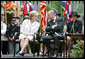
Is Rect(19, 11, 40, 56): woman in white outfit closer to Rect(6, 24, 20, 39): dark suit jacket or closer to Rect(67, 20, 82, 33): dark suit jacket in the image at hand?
Rect(6, 24, 20, 39): dark suit jacket

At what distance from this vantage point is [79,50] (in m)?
10.9

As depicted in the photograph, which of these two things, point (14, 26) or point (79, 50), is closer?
point (79, 50)

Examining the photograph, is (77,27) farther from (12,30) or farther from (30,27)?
(12,30)

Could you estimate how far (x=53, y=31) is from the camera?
11.4m

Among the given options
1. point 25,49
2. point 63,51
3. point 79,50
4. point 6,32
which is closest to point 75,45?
point 79,50

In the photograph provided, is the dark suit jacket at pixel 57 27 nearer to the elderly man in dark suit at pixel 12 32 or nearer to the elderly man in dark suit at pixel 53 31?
the elderly man in dark suit at pixel 53 31

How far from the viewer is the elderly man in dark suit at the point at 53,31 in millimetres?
11305

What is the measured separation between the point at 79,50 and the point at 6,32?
9.86ft

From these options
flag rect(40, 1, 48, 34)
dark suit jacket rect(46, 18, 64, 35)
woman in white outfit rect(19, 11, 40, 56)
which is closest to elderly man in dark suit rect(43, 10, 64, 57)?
dark suit jacket rect(46, 18, 64, 35)

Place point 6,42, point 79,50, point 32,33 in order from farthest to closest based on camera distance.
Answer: point 6,42
point 32,33
point 79,50

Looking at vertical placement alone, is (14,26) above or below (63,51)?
above

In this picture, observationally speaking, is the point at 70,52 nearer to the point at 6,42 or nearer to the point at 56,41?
the point at 56,41

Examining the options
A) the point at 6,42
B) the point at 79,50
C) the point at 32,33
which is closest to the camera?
the point at 79,50

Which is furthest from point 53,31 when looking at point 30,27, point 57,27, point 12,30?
point 12,30
